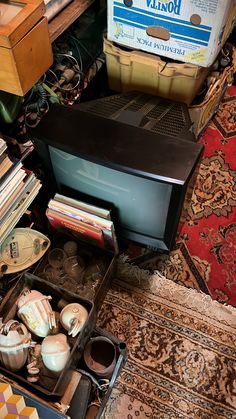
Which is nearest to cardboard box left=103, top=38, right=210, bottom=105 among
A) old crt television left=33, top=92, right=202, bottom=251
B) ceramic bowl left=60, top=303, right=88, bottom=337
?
old crt television left=33, top=92, right=202, bottom=251

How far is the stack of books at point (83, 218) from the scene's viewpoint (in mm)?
1395

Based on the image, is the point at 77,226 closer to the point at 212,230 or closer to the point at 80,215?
the point at 80,215

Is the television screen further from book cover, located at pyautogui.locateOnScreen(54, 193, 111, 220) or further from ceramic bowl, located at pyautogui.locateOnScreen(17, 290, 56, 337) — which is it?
ceramic bowl, located at pyautogui.locateOnScreen(17, 290, 56, 337)

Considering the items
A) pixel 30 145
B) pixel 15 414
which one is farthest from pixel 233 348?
pixel 30 145

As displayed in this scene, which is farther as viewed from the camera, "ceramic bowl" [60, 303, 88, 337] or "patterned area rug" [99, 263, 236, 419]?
"patterned area rug" [99, 263, 236, 419]

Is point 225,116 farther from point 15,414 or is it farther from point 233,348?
point 15,414

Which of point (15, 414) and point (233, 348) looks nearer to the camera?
point (15, 414)

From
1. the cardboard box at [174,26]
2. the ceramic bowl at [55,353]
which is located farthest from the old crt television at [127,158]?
the ceramic bowl at [55,353]

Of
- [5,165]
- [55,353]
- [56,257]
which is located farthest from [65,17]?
[55,353]

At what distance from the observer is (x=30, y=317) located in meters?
1.33

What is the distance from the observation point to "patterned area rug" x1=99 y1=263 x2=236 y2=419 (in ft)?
4.69

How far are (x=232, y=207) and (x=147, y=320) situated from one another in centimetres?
70

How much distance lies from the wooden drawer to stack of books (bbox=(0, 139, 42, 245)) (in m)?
0.19

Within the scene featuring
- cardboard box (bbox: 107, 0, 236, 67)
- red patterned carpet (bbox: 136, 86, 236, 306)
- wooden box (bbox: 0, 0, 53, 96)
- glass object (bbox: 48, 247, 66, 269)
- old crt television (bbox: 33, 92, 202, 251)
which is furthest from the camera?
red patterned carpet (bbox: 136, 86, 236, 306)
